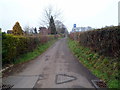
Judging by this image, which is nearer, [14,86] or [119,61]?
[14,86]

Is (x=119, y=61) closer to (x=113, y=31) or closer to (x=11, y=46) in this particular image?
(x=113, y=31)

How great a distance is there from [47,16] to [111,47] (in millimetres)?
40445

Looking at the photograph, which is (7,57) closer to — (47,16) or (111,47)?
(111,47)

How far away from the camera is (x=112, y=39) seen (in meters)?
6.61

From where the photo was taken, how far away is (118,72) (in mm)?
5199

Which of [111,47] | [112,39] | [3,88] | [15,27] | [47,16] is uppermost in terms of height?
[47,16]

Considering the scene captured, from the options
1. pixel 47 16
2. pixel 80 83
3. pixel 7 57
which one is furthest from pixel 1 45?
pixel 47 16

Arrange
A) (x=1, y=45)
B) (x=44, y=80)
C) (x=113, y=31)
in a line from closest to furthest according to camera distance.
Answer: (x=44, y=80), (x=113, y=31), (x=1, y=45)

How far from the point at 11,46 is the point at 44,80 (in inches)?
155

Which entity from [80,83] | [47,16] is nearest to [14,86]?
[80,83]

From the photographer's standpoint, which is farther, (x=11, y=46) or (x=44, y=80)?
(x=11, y=46)

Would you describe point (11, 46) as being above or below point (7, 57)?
above

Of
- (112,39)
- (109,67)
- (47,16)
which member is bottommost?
(109,67)

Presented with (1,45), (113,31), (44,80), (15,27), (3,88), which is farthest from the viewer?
(15,27)
